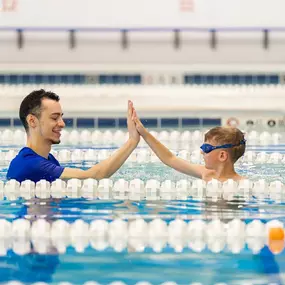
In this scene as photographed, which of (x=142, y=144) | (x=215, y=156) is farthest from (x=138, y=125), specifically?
(x=142, y=144)

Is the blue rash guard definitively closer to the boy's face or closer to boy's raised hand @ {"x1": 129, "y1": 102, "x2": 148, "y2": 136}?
boy's raised hand @ {"x1": 129, "y1": 102, "x2": 148, "y2": 136}

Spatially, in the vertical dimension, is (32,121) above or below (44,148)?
above

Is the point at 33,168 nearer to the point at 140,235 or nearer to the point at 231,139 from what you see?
the point at 231,139

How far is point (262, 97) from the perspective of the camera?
802cm

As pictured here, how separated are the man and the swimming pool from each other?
0.10m

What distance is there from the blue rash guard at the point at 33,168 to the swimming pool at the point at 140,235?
0.31 feet

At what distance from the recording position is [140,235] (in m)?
2.94

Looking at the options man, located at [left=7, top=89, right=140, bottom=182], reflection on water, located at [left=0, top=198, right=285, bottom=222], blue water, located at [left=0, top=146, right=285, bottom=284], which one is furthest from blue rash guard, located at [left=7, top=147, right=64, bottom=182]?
blue water, located at [left=0, top=146, right=285, bottom=284]

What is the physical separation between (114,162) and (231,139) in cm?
59

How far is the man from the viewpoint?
4008 mm

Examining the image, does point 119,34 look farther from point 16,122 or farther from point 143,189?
point 143,189

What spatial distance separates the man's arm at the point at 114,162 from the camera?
4035 millimetres

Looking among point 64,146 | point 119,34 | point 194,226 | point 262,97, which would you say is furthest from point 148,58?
point 194,226

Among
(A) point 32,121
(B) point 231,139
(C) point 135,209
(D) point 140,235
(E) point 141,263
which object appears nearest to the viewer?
(E) point 141,263
